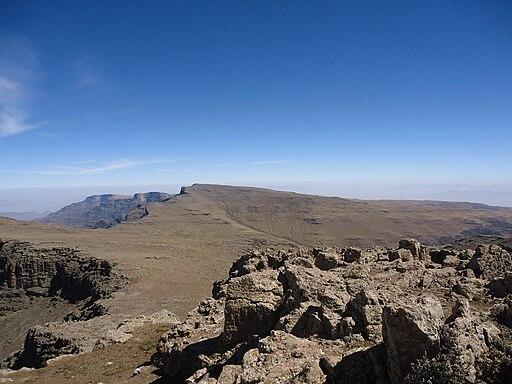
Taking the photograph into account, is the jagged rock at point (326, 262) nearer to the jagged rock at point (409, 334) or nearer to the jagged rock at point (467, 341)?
the jagged rock at point (409, 334)

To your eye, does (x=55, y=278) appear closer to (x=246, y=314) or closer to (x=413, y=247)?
(x=413, y=247)

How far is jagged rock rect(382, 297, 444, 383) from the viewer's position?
7.41 m

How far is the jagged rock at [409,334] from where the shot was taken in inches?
292

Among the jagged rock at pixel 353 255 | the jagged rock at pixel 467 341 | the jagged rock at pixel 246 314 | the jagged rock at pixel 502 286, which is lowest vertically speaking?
the jagged rock at pixel 246 314

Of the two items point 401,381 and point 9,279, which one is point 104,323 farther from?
point 9,279

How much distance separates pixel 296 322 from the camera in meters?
11.9

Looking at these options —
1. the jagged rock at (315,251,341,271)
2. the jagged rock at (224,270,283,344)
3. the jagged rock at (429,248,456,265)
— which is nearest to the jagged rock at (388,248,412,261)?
the jagged rock at (429,248,456,265)

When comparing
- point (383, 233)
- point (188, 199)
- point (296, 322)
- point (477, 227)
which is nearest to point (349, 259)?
point (296, 322)

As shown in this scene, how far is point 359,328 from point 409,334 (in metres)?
2.95

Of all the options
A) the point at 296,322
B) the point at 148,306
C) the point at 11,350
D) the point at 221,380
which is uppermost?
the point at 296,322

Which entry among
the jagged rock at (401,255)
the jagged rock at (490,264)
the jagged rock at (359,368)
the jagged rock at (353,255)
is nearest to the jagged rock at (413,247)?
the jagged rock at (401,255)

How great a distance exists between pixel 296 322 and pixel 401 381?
4.77 meters

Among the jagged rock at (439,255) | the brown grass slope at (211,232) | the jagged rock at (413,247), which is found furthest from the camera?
the brown grass slope at (211,232)

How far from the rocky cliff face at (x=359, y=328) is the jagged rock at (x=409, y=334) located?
0.06ft
